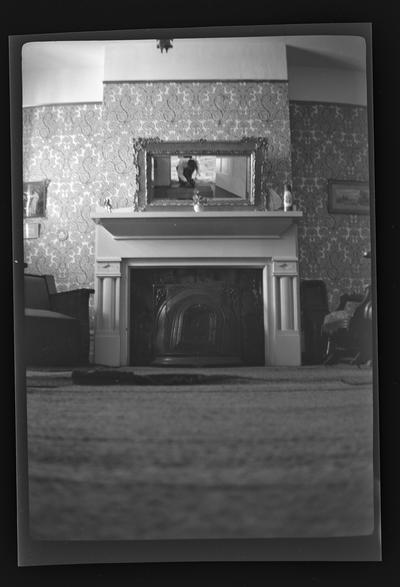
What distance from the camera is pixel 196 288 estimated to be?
2.20m

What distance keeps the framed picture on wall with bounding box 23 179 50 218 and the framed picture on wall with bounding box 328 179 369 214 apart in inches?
41.4

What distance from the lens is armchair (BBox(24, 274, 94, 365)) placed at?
213 cm

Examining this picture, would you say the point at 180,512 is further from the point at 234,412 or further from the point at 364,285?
the point at 364,285

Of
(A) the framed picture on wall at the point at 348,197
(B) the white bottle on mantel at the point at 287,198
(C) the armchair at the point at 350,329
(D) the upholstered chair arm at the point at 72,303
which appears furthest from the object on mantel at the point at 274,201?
(D) the upholstered chair arm at the point at 72,303

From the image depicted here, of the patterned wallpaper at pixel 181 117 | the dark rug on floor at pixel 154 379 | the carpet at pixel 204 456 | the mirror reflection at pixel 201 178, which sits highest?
the patterned wallpaper at pixel 181 117

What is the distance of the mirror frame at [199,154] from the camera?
2.18 metres

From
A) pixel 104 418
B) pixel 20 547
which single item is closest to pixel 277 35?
→ pixel 104 418

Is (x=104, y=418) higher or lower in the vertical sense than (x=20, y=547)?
higher

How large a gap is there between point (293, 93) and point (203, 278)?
0.77 meters

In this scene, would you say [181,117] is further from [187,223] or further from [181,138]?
[187,223]

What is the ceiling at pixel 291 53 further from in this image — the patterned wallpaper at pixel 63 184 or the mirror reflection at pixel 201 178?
the mirror reflection at pixel 201 178

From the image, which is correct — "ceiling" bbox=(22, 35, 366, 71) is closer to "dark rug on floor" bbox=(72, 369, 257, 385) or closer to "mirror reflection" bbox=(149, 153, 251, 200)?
"mirror reflection" bbox=(149, 153, 251, 200)

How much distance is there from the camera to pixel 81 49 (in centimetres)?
216

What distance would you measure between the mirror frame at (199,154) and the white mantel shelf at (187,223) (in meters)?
0.03
